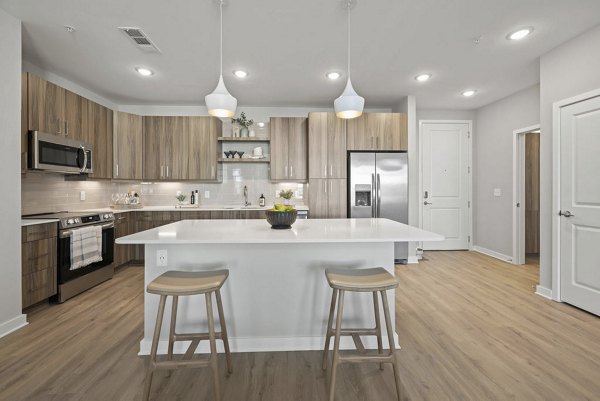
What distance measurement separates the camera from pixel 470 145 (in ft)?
18.1

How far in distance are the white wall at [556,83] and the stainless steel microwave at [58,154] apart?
17.0 ft

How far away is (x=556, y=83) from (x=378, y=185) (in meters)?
2.28

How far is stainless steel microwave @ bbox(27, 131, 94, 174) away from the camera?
2.96 m

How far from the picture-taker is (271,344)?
221 cm

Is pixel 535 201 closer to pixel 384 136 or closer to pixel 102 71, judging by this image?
pixel 384 136

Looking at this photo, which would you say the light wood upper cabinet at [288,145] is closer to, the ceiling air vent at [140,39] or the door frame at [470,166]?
the ceiling air vent at [140,39]

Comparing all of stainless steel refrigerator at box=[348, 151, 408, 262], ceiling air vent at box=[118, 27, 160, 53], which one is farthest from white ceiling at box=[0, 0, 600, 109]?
stainless steel refrigerator at box=[348, 151, 408, 262]

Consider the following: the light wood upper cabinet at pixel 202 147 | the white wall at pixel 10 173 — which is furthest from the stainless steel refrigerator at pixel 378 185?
the white wall at pixel 10 173

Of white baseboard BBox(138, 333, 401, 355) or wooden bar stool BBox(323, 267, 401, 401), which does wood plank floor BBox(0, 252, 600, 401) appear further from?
wooden bar stool BBox(323, 267, 401, 401)

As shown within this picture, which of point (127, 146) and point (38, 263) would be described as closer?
point (38, 263)

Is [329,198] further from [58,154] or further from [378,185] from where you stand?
[58,154]

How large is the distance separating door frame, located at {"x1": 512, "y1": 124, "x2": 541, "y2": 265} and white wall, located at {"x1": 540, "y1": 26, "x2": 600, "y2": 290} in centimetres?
143

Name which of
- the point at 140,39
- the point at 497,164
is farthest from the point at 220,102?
the point at 497,164

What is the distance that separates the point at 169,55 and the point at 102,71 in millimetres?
1070
